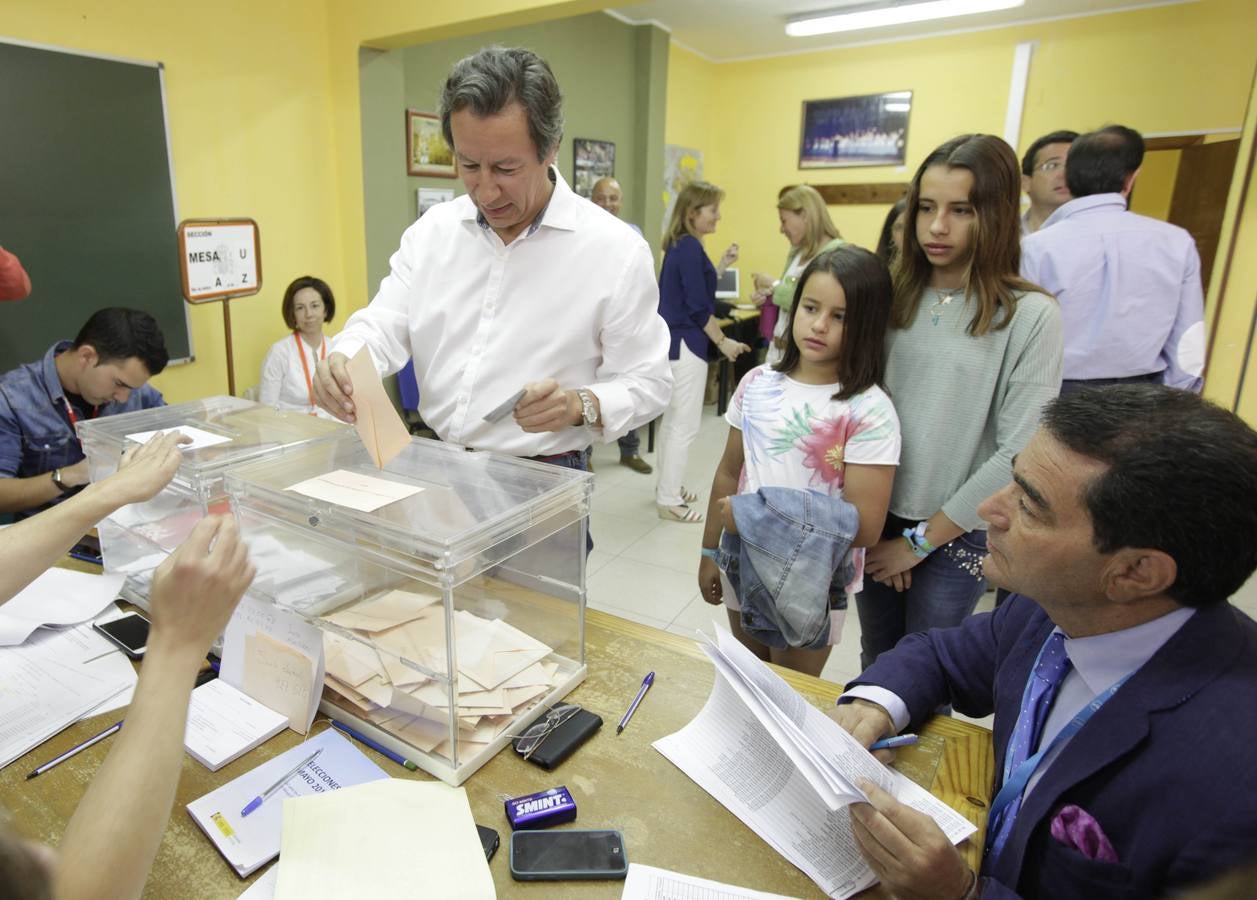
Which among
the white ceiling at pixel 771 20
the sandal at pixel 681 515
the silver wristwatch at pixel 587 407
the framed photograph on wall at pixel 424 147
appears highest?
the white ceiling at pixel 771 20

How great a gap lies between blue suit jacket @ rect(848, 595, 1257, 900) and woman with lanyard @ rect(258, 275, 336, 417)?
314cm

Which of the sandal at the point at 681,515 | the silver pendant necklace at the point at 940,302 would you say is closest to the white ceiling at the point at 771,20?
the sandal at the point at 681,515

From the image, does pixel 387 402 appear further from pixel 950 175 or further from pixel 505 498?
pixel 950 175

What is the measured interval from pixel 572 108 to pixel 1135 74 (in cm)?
401

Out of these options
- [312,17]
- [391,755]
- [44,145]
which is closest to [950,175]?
[391,755]

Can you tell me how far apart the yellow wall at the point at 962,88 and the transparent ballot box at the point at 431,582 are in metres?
5.98

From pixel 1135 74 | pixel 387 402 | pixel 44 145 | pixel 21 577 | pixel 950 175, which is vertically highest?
pixel 1135 74

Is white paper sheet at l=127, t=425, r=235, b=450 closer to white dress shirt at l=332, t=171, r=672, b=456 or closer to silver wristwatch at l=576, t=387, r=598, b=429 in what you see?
white dress shirt at l=332, t=171, r=672, b=456

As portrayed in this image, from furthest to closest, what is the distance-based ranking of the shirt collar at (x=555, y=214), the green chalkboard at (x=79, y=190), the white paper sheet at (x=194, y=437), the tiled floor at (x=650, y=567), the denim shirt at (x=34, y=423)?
the tiled floor at (x=650, y=567), the green chalkboard at (x=79, y=190), the denim shirt at (x=34, y=423), the shirt collar at (x=555, y=214), the white paper sheet at (x=194, y=437)

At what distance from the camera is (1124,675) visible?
791mm

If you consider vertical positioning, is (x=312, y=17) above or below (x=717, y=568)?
above

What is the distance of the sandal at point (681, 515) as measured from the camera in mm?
3854

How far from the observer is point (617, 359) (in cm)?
151

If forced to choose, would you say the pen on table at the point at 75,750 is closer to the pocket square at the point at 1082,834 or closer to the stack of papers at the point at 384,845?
the stack of papers at the point at 384,845
